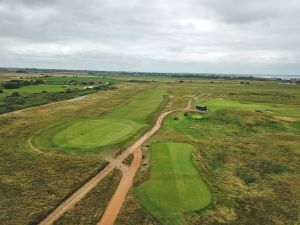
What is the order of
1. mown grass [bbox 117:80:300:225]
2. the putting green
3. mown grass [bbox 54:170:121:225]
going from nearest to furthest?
mown grass [bbox 54:170:121:225] < mown grass [bbox 117:80:300:225] < the putting green

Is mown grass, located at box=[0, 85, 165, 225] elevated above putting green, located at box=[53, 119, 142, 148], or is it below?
below

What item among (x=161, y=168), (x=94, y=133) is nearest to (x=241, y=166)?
(x=161, y=168)

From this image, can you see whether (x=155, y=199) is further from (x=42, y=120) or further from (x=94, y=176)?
(x=42, y=120)

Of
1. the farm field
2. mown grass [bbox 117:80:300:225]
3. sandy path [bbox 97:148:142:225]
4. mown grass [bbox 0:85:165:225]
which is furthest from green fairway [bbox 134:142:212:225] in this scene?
mown grass [bbox 0:85:165:225]

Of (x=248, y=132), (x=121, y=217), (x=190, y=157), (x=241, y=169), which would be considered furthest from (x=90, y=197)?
(x=248, y=132)

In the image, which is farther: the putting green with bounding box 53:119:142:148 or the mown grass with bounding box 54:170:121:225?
the putting green with bounding box 53:119:142:148

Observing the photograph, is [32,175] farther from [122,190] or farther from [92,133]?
[92,133]

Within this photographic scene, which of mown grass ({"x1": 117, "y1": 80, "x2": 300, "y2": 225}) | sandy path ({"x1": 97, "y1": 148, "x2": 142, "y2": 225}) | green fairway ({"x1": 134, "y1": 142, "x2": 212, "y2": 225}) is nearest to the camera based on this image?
sandy path ({"x1": 97, "y1": 148, "x2": 142, "y2": 225})

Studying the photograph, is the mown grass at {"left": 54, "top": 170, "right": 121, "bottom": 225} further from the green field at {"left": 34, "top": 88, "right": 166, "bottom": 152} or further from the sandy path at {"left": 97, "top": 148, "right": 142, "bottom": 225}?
the green field at {"left": 34, "top": 88, "right": 166, "bottom": 152}

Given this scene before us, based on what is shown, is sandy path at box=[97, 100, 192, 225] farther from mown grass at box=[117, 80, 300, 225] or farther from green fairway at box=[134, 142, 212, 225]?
green fairway at box=[134, 142, 212, 225]
